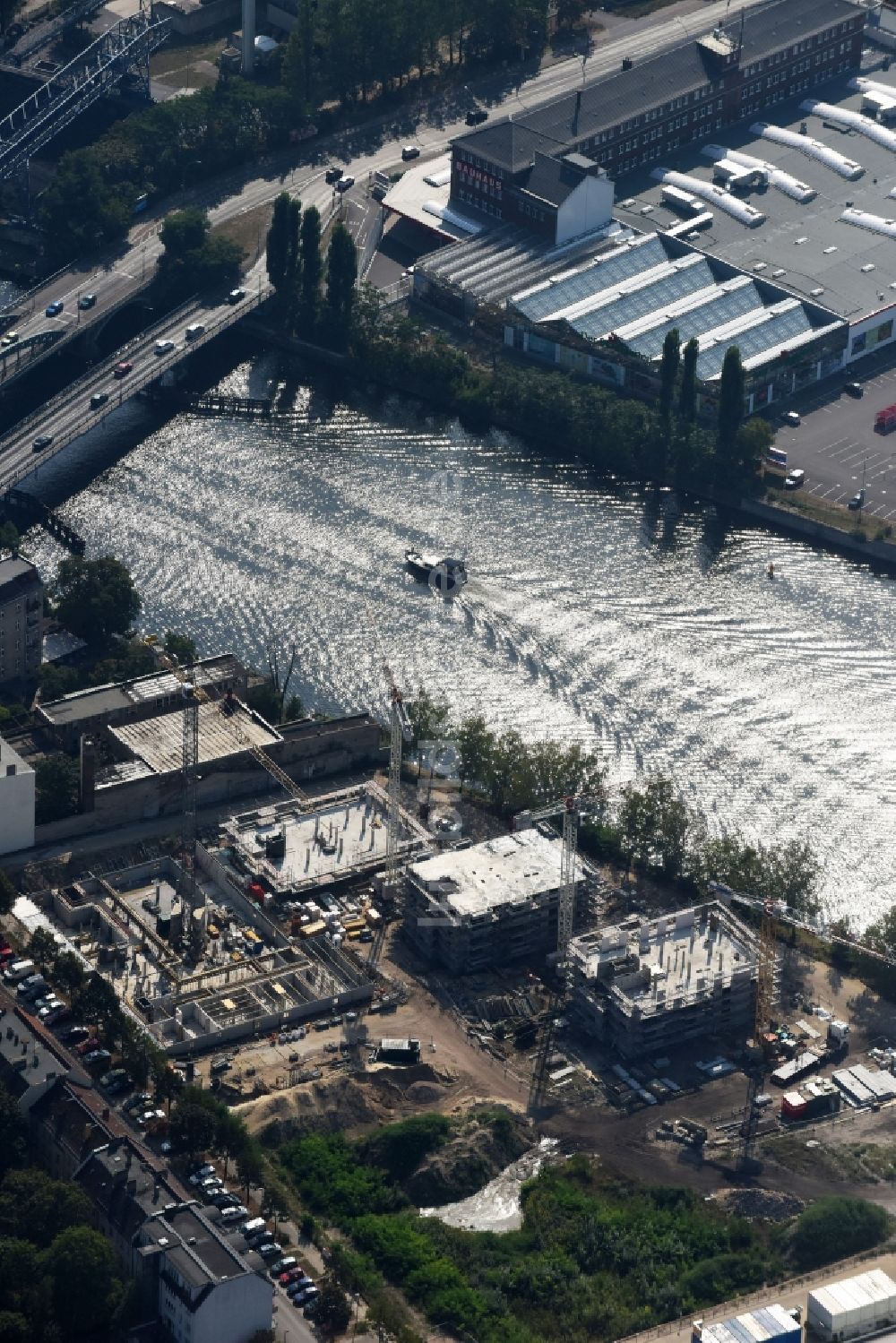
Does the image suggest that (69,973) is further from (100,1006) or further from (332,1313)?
(332,1313)

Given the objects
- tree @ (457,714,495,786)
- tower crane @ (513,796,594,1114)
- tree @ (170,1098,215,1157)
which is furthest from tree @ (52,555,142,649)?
tree @ (170,1098,215,1157)

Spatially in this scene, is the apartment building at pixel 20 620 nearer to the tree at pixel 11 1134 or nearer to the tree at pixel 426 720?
the tree at pixel 426 720

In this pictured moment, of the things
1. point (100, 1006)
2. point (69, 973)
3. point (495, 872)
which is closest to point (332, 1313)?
point (100, 1006)

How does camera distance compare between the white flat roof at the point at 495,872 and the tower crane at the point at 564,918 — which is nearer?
the tower crane at the point at 564,918

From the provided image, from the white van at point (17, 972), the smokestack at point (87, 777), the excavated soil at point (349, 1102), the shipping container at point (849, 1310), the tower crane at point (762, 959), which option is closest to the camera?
the shipping container at point (849, 1310)

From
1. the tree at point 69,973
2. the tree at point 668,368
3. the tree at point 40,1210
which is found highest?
the tree at point 668,368

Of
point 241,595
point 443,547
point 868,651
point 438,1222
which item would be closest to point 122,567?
point 241,595

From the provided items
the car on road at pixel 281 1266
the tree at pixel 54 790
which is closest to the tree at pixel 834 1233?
the car on road at pixel 281 1266
